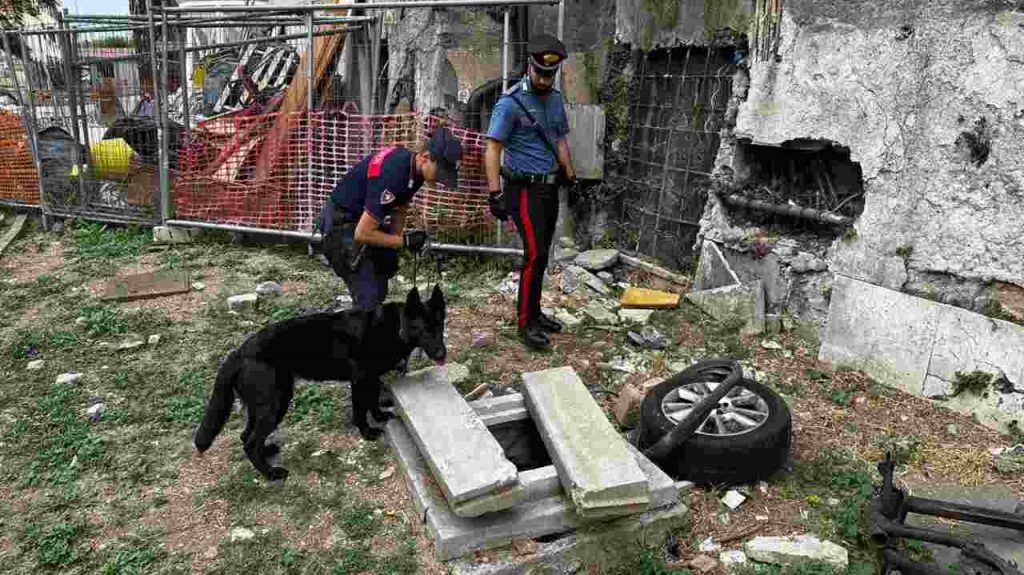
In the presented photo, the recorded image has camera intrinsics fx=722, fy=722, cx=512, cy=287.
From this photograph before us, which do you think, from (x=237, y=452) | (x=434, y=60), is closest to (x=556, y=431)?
(x=237, y=452)

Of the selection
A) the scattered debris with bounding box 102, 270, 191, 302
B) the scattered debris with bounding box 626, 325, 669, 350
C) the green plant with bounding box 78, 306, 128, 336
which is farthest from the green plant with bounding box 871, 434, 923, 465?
the scattered debris with bounding box 102, 270, 191, 302

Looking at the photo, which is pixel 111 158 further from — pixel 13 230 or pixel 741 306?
pixel 741 306

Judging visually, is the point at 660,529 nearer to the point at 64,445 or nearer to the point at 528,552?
the point at 528,552

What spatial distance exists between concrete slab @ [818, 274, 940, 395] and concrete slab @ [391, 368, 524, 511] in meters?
→ 2.84

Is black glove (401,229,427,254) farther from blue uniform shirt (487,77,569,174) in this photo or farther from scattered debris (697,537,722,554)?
scattered debris (697,537,722,554)

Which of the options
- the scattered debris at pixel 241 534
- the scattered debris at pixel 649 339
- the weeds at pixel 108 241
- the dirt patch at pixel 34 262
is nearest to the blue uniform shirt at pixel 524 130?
the scattered debris at pixel 649 339

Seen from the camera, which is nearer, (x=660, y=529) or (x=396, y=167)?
(x=660, y=529)

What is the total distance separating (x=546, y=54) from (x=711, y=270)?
2341 mm

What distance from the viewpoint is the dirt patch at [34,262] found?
278 inches

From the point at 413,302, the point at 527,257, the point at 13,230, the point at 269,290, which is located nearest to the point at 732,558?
the point at 413,302

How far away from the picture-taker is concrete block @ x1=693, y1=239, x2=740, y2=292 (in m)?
5.88

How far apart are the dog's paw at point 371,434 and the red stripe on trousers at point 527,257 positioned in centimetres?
165

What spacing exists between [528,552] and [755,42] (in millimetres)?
4218

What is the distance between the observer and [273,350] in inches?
137
